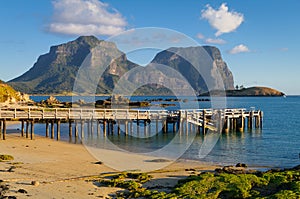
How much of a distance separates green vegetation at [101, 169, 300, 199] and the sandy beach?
868 millimetres

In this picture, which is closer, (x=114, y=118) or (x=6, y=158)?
(x=6, y=158)

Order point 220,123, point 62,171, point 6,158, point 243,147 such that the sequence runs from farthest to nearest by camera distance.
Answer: point 220,123 → point 243,147 → point 6,158 → point 62,171

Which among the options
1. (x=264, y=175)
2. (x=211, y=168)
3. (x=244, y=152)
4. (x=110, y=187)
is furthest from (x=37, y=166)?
(x=244, y=152)

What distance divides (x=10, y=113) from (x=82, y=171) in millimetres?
16137

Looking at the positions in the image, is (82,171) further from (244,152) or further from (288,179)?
(244,152)

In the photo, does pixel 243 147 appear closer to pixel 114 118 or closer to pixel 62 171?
pixel 114 118

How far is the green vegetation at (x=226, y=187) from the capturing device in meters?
14.4

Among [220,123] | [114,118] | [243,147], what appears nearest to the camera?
[243,147]

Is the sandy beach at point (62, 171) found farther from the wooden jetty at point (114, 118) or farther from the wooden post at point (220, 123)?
the wooden post at point (220, 123)

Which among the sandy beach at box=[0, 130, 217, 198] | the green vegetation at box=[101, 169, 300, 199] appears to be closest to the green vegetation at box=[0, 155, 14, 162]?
the sandy beach at box=[0, 130, 217, 198]

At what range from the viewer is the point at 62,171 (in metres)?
19.5

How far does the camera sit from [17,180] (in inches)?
655

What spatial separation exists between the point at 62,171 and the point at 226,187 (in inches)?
357

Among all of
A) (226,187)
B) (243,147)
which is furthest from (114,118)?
(226,187)
